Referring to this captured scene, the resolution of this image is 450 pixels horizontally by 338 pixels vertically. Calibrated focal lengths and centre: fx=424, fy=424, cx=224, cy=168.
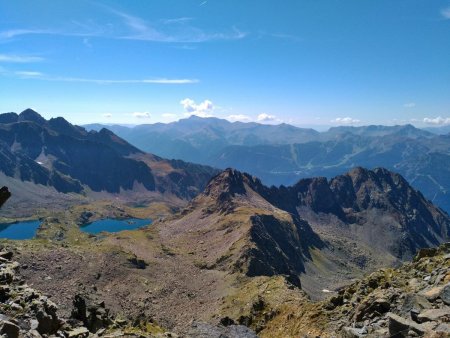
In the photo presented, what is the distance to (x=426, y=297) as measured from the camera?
2705 cm

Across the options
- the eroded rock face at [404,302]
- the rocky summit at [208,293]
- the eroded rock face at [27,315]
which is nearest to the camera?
the eroded rock face at [404,302]

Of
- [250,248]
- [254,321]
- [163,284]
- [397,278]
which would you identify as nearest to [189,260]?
[250,248]

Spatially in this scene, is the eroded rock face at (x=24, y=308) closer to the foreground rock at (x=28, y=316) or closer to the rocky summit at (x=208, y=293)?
the foreground rock at (x=28, y=316)

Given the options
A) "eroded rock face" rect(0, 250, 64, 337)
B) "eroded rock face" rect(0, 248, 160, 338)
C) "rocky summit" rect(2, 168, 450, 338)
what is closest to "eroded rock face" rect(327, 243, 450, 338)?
"rocky summit" rect(2, 168, 450, 338)

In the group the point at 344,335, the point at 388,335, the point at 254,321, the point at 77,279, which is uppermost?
the point at 388,335

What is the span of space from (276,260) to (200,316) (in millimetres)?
83481

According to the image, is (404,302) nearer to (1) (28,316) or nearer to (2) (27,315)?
(1) (28,316)

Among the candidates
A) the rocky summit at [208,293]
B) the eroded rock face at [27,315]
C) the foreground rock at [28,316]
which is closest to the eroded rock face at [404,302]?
the rocky summit at [208,293]

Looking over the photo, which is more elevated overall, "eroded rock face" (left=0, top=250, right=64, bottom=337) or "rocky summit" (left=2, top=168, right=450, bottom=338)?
"eroded rock face" (left=0, top=250, right=64, bottom=337)

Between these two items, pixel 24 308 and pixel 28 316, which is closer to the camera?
pixel 28 316

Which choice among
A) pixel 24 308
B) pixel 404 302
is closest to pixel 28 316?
pixel 24 308

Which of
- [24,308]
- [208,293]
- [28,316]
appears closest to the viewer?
[28,316]

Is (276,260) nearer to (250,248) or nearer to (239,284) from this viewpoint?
(250,248)

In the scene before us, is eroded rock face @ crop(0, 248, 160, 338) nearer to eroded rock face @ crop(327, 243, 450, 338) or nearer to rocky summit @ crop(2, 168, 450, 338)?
rocky summit @ crop(2, 168, 450, 338)
